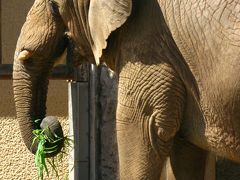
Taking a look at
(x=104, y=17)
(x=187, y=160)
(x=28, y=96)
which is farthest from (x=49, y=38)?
(x=187, y=160)

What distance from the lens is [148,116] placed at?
3.53 metres

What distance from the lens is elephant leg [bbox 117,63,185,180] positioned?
3482 millimetres

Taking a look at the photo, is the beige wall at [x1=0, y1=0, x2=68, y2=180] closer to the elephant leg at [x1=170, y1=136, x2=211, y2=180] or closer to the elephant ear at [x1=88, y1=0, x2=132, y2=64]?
the elephant leg at [x1=170, y1=136, x2=211, y2=180]

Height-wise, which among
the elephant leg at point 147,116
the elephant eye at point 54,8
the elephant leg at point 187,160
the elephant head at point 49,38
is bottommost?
the elephant leg at point 187,160

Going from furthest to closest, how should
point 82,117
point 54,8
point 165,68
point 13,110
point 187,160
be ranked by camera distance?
point 13,110 < point 82,117 < point 187,160 < point 54,8 < point 165,68

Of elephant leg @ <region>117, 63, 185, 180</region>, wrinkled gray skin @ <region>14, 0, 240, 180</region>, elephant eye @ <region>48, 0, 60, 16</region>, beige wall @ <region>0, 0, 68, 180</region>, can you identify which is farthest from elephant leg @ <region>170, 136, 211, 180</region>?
beige wall @ <region>0, 0, 68, 180</region>

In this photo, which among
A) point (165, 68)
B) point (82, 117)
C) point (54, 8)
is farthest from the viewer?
point (82, 117)

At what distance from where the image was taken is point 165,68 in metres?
3.47

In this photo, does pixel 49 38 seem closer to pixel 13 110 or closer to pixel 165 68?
pixel 165 68

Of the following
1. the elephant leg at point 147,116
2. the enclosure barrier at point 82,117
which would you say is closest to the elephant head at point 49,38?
the elephant leg at point 147,116

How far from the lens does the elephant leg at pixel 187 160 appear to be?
13.0ft

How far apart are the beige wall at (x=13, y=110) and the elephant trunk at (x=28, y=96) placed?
87cm

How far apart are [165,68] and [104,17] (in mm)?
264

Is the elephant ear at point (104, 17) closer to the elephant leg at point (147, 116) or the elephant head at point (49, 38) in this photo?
the elephant head at point (49, 38)
